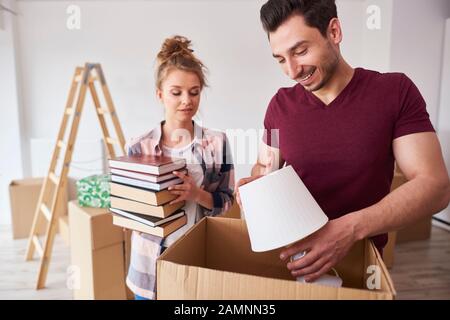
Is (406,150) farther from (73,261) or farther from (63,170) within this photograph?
(63,170)

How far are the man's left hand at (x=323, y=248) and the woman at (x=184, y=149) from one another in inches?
18.8

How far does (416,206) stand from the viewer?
1.99ft

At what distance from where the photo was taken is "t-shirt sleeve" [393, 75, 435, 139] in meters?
0.71

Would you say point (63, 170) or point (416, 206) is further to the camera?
point (63, 170)

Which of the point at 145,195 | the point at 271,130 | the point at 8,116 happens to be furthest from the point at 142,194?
the point at 8,116

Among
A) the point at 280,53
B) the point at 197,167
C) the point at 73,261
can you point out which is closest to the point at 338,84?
the point at 280,53

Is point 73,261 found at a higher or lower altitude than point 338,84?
lower

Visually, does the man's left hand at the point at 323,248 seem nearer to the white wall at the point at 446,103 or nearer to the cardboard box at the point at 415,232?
the white wall at the point at 446,103

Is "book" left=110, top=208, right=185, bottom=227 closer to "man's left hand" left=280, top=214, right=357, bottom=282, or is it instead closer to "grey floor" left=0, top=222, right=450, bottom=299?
"man's left hand" left=280, top=214, right=357, bottom=282

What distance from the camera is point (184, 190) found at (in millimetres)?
952

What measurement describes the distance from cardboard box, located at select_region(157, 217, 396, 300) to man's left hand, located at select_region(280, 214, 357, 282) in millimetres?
39

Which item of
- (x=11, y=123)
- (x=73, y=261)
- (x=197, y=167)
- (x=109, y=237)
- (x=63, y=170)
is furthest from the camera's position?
(x=11, y=123)

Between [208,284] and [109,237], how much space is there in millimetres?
1555

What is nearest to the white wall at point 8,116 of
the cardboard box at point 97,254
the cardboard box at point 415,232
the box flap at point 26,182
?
the box flap at point 26,182
